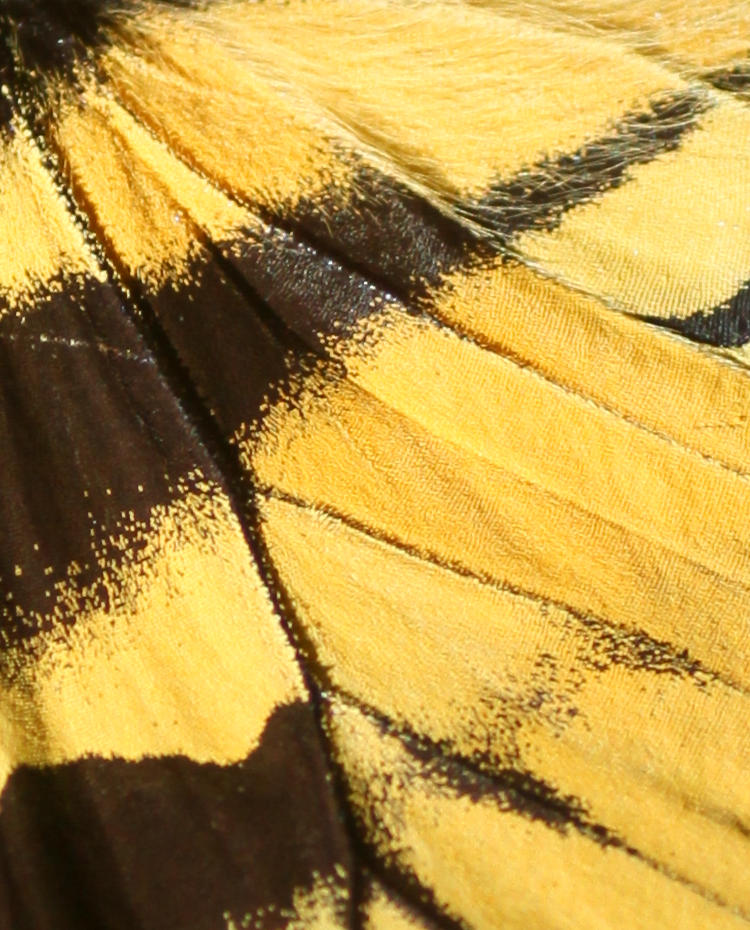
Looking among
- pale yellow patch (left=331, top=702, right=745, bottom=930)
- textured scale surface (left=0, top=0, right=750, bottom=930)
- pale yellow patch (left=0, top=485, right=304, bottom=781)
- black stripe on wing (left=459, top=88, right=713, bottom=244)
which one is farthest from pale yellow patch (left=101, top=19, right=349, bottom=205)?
pale yellow patch (left=331, top=702, right=745, bottom=930)

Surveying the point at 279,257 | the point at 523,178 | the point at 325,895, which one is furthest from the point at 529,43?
Answer: the point at 325,895

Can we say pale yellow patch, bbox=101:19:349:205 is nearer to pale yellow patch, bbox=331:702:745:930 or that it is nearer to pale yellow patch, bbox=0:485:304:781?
pale yellow patch, bbox=0:485:304:781

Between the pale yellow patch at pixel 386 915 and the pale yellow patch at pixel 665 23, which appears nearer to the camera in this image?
the pale yellow patch at pixel 386 915

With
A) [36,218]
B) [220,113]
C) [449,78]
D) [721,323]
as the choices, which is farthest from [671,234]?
[36,218]

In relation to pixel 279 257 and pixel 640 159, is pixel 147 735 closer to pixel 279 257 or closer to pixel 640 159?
pixel 279 257

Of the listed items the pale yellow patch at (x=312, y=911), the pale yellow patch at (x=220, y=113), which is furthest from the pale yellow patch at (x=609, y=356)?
the pale yellow patch at (x=312, y=911)

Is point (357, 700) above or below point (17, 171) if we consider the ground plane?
below

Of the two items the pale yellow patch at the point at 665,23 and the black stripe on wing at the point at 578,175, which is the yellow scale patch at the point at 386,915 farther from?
the pale yellow patch at the point at 665,23

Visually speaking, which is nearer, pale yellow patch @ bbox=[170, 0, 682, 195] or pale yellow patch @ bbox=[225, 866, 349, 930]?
pale yellow patch @ bbox=[225, 866, 349, 930]
